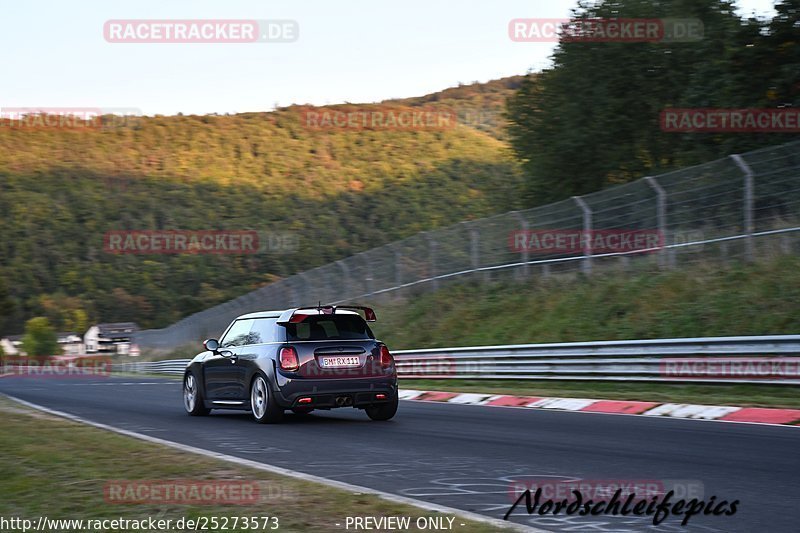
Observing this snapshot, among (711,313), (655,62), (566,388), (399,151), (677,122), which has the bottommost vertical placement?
(566,388)

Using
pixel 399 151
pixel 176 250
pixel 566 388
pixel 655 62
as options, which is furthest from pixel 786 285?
pixel 399 151

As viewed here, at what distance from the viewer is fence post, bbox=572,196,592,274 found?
832 inches

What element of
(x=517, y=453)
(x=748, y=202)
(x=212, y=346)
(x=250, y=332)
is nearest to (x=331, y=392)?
(x=250, y=332)

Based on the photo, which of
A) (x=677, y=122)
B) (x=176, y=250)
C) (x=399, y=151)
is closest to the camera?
(x=677, y=122)

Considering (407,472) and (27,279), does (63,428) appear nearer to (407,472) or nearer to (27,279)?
(407,472)

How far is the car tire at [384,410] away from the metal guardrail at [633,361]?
4635mm

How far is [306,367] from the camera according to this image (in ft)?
40.2

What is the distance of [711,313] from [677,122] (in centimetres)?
1234

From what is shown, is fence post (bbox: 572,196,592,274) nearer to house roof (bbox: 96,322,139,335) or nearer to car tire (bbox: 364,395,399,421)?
car tire (bbox: 364,395,399,421)

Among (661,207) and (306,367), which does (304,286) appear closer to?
(661,207)

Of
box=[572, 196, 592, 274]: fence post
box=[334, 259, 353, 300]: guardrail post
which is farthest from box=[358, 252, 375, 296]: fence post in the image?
A: box=[572, 196, 592, 274]: fence post

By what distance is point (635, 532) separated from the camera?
5465 millimetres

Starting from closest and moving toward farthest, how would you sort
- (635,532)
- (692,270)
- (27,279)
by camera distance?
1. (635,532)
2. (692,270)
3. (27,279)

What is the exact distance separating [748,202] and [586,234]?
4.43 meters
